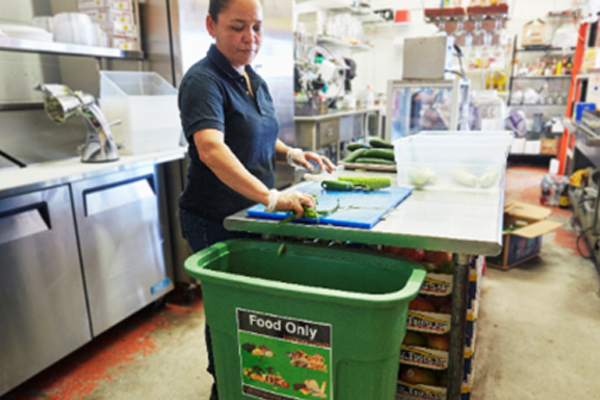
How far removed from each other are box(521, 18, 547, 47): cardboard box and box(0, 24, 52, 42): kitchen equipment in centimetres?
693

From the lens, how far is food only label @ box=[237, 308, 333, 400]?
3.48 ft

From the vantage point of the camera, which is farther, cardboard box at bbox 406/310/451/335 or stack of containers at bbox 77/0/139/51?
stack of containers at bbox 77/0/139/51

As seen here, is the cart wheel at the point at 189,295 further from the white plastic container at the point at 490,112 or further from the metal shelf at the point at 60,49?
the white plastic container at the point at 490,112

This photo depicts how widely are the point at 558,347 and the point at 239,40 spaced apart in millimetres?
2159

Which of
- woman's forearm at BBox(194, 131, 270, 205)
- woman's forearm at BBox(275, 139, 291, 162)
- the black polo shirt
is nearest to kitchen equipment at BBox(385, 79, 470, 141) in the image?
woman's forearm at BBox(275, 139, 291, 162)

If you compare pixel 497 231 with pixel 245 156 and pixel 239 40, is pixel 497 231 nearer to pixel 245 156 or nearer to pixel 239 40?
pixel 245 156

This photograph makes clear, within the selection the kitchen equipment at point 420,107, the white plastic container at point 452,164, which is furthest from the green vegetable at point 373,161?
the kitchen equipment at point 420,107

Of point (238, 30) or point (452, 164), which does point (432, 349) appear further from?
point (238, 30)

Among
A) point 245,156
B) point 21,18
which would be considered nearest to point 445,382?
point 245,156

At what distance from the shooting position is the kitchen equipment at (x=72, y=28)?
2.26 meters

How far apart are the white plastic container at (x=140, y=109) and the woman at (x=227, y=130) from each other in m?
0.93

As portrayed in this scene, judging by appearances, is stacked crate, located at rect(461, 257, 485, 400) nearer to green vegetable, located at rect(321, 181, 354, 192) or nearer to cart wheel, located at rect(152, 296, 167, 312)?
green vegetable, located at rect(321, 181, 354, 192)

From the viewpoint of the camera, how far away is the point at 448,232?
3.82ft

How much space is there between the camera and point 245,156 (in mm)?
1571
